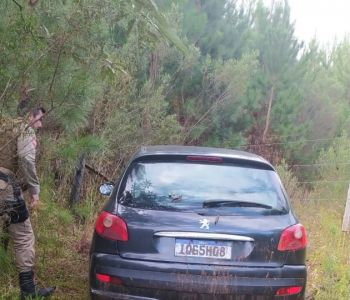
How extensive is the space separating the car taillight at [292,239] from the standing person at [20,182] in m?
1.96

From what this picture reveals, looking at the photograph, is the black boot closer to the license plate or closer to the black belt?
the black belt

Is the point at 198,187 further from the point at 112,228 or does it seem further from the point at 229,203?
the point at 112,228

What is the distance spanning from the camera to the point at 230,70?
12883mm

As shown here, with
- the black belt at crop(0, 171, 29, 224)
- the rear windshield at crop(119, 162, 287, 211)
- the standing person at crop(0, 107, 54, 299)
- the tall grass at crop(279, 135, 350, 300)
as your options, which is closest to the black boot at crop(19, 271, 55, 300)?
the standing person at crop(0, 107, 54, 299)

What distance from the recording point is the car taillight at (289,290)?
371 centimetres

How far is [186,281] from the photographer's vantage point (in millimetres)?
3590

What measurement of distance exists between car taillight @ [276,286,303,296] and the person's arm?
2.09 meters

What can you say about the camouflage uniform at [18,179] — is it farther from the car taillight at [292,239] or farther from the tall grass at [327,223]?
the tall grass at [327,223]

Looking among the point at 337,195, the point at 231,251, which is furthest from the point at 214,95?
the point at 231,251

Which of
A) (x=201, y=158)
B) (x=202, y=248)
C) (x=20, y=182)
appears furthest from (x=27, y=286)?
(x=201, y=158)

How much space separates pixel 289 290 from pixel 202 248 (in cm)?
73

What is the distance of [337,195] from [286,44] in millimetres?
7312

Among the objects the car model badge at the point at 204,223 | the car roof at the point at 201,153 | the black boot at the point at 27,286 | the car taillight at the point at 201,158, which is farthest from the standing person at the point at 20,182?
the car model badge at the point at 204,223

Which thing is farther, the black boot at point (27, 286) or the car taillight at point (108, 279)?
the black boot at point (27, 286)
